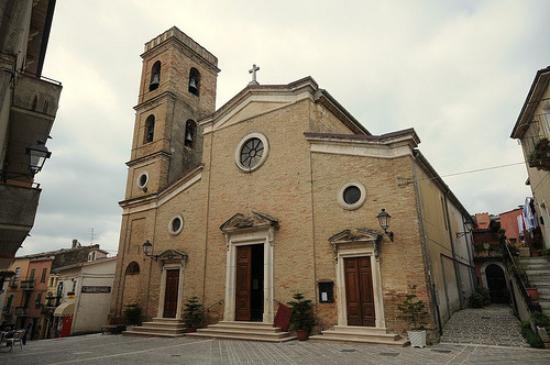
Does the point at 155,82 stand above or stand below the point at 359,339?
above

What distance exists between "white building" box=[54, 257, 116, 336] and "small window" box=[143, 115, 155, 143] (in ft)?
30.2

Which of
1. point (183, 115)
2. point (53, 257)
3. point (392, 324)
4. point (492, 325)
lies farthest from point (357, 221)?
point (53, 257)

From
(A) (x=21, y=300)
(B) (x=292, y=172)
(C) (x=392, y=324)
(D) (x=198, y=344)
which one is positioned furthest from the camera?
(A) (x=21, y=300)

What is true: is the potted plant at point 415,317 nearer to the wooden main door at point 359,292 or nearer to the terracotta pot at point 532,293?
the wooden main door at point 359,292

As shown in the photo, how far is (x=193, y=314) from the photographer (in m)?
14.1

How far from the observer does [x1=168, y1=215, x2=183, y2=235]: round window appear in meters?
16.7

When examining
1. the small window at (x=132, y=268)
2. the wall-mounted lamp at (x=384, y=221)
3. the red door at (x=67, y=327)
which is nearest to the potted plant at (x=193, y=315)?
the small window at (x=132, y=268)

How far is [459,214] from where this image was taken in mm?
21422

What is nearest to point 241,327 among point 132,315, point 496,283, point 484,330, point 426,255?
Answer: point 426,255

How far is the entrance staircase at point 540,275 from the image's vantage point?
991 centimetres

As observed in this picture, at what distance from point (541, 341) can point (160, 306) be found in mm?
13679

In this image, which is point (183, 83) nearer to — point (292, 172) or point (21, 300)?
point (292, 172)

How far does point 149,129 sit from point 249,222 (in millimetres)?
10221

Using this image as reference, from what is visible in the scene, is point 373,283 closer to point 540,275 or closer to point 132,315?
point 540,275
